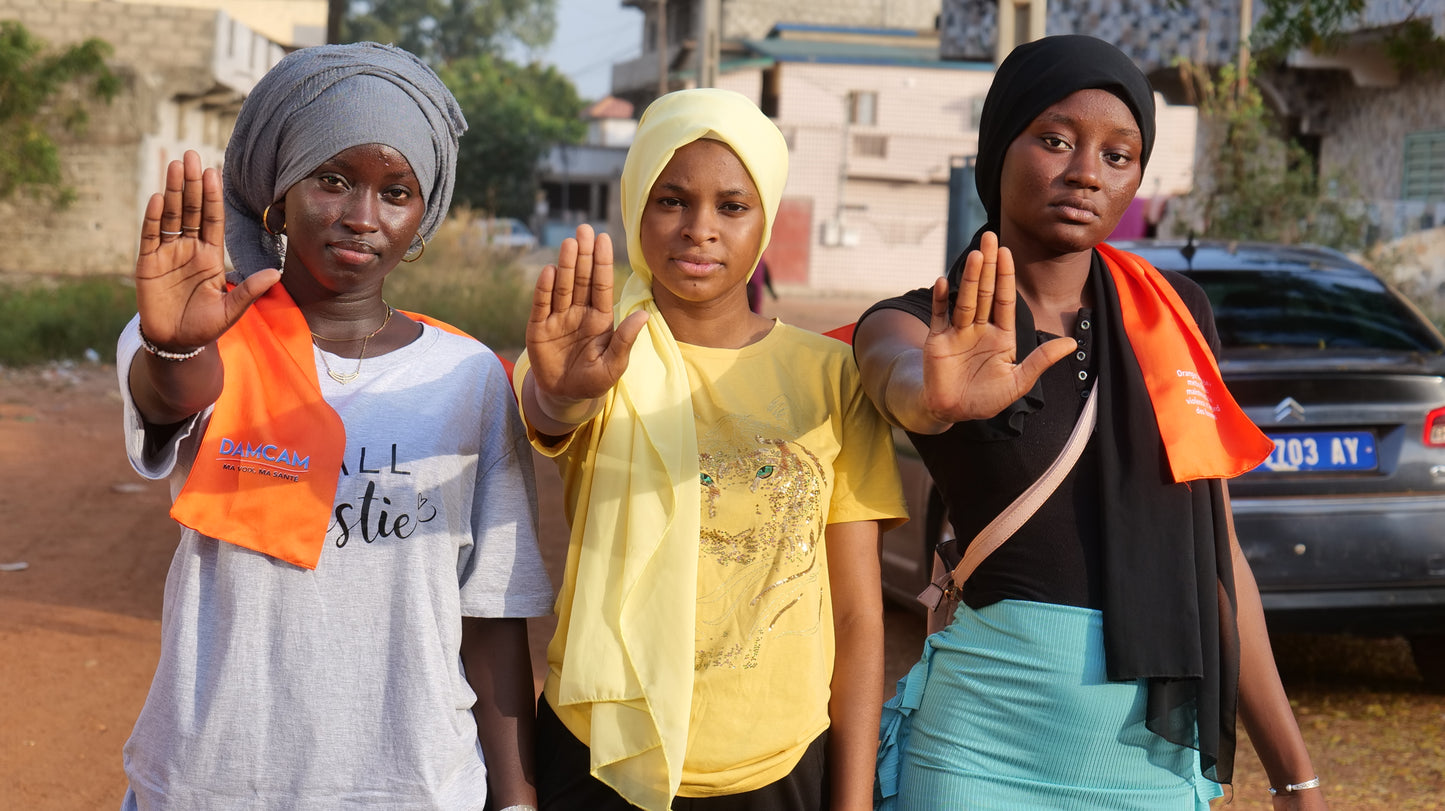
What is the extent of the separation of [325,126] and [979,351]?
0.96m

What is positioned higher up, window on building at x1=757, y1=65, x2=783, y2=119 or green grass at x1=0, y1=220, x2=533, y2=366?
window on building at x1=757, y1=65, x2=783, y2=119

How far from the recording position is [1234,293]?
17.3 feet

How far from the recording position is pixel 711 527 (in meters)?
2.11

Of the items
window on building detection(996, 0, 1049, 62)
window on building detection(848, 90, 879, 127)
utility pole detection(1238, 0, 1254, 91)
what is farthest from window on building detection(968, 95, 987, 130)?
window on building detection(996, 0, 1049, 62)

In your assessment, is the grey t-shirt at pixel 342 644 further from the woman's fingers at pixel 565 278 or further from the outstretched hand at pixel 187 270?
the woman's fingers at pixel 565 278

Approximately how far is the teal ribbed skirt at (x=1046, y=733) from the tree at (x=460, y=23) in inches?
2754

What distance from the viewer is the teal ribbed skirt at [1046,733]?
2.13 m

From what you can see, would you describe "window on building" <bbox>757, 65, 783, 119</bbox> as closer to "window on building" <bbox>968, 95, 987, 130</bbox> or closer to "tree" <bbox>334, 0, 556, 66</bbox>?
"window on building" <bbox>968, 95, 987, 130</bbox>

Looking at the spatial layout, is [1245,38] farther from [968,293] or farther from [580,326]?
[580,326]

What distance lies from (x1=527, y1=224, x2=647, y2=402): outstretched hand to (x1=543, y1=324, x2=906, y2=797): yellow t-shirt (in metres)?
0.19

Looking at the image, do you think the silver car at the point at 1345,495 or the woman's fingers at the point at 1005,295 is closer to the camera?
the woman's fingers at the point at 1005,295

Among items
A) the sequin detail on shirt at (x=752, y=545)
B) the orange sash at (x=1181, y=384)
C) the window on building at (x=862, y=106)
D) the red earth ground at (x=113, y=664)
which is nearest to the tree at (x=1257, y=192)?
the red earth ground at (x=113, y=664)

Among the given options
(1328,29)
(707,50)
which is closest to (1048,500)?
(1328,29)

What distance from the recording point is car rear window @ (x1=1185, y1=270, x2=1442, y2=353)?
197 inches
